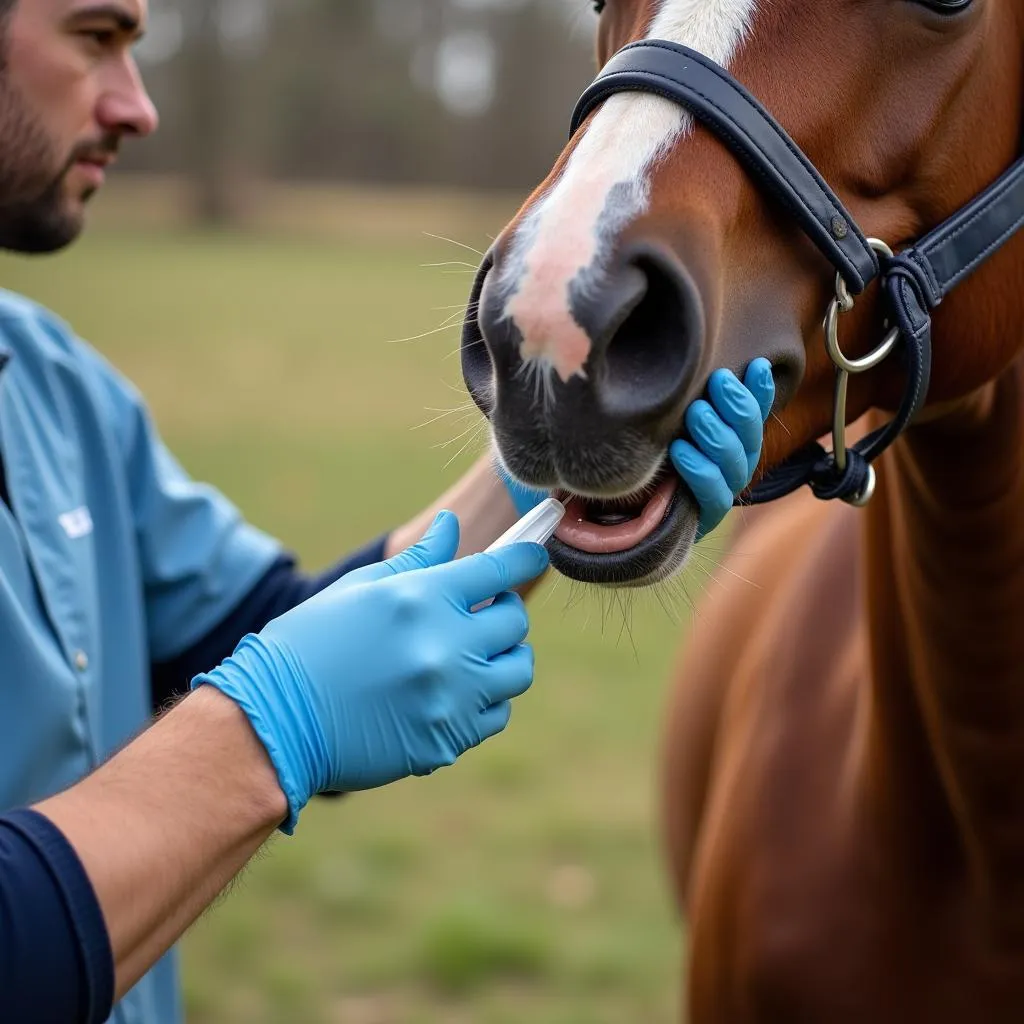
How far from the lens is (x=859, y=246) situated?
5.05 ft

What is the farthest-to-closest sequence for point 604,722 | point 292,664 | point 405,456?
point 405,456 < point 604,722 < point 292,664

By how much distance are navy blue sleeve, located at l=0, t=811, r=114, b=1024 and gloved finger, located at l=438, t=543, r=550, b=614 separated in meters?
0.51

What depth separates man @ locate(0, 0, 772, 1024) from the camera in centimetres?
136

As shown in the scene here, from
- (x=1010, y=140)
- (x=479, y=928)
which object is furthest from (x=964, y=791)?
(x=479, y=928)

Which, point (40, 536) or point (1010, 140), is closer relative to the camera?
point (1010, 140)

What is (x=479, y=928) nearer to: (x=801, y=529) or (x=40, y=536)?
(x=801, y=529)

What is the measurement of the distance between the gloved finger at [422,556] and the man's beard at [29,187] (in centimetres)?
91

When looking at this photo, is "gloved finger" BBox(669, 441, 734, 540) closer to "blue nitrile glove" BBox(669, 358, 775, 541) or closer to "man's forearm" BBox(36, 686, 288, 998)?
"blue nitrile glove" BBox(669, 358, 775, 541)

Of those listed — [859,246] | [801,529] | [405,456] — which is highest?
[859,246]

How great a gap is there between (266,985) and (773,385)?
2.90m

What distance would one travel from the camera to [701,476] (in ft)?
4.67

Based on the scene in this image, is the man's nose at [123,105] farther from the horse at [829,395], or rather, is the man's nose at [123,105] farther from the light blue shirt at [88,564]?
the horse at [829,395]

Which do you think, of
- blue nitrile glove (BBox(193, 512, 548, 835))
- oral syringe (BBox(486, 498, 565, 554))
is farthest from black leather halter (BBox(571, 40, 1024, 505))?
blue nitrile glove (BBox(193, 512, 548, 835))

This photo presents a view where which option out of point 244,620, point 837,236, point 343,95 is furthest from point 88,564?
point 343,95
